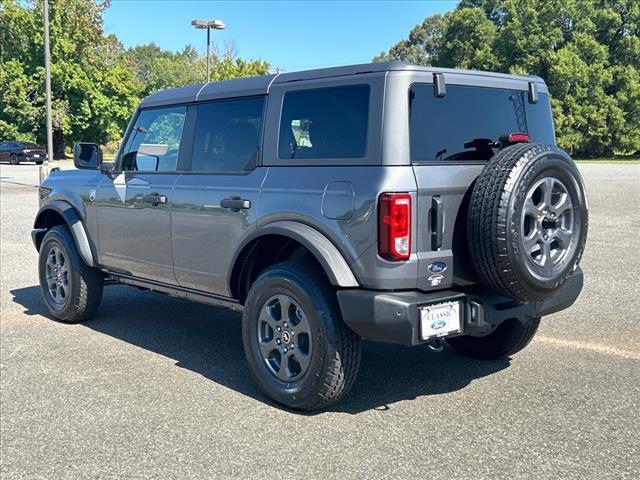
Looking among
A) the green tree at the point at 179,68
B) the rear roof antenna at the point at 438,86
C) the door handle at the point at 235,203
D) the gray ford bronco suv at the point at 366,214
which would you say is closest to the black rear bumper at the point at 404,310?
the gray ford bronco suv at the point at 366,214

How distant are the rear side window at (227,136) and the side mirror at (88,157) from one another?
1279mm

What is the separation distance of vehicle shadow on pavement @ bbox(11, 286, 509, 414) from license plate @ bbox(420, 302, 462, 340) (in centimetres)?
73

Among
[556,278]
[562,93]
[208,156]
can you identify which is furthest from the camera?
[562,93]

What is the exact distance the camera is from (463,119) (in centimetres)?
397

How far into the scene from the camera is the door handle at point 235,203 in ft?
14.1

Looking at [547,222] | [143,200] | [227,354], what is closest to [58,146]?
[143,200]

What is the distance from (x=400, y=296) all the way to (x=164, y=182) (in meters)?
2.26

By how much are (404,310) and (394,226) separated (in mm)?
446

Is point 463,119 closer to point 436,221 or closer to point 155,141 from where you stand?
point 436,221

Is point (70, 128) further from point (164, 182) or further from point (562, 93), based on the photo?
point (164, 182)

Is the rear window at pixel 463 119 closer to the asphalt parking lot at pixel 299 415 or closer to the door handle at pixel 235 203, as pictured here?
the door handle at pixel 235 203

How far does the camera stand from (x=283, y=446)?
3.60 m

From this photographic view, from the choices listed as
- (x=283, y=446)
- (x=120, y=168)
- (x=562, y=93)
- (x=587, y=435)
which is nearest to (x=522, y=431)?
(x=587, y=435)

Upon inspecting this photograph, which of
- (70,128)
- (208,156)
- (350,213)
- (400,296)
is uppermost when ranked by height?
(70,128)
